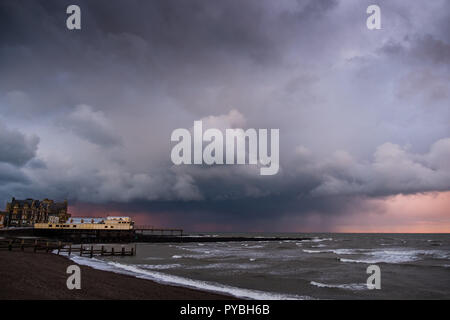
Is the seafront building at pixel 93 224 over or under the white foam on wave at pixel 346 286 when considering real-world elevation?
under

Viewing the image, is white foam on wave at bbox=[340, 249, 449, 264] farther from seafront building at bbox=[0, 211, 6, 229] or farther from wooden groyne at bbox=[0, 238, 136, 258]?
seafront building at bbox=[0, 211, 6, 229]

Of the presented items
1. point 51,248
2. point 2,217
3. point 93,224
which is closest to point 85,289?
point 51,248

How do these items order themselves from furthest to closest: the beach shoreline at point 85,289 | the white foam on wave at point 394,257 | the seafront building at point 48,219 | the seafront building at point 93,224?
the seafront building at point 48,219 → the seafront building at point 93,224 → the white foam on wave at point 394,257 → the beach shoreline at point 85,289

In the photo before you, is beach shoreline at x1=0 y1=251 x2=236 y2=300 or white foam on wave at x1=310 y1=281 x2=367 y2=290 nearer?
beach shoreline at x1=0 y1=251 x2=236 y2=300

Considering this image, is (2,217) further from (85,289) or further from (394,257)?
(394,257)

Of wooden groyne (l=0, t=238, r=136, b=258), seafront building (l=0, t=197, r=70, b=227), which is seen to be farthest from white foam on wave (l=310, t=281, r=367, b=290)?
seafront building (l=0, t=197, r=70, b=227)

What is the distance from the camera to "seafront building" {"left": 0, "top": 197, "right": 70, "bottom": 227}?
112 meters

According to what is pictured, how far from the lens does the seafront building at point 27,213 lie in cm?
11162

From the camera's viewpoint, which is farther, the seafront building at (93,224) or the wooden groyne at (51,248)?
the seafront building at (93,224)

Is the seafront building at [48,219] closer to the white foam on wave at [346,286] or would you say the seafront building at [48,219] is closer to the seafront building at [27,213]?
the seafront building at [27,213]

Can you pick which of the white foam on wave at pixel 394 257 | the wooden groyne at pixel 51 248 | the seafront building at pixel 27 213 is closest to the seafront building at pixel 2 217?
the seafront building at pixel 27 213
